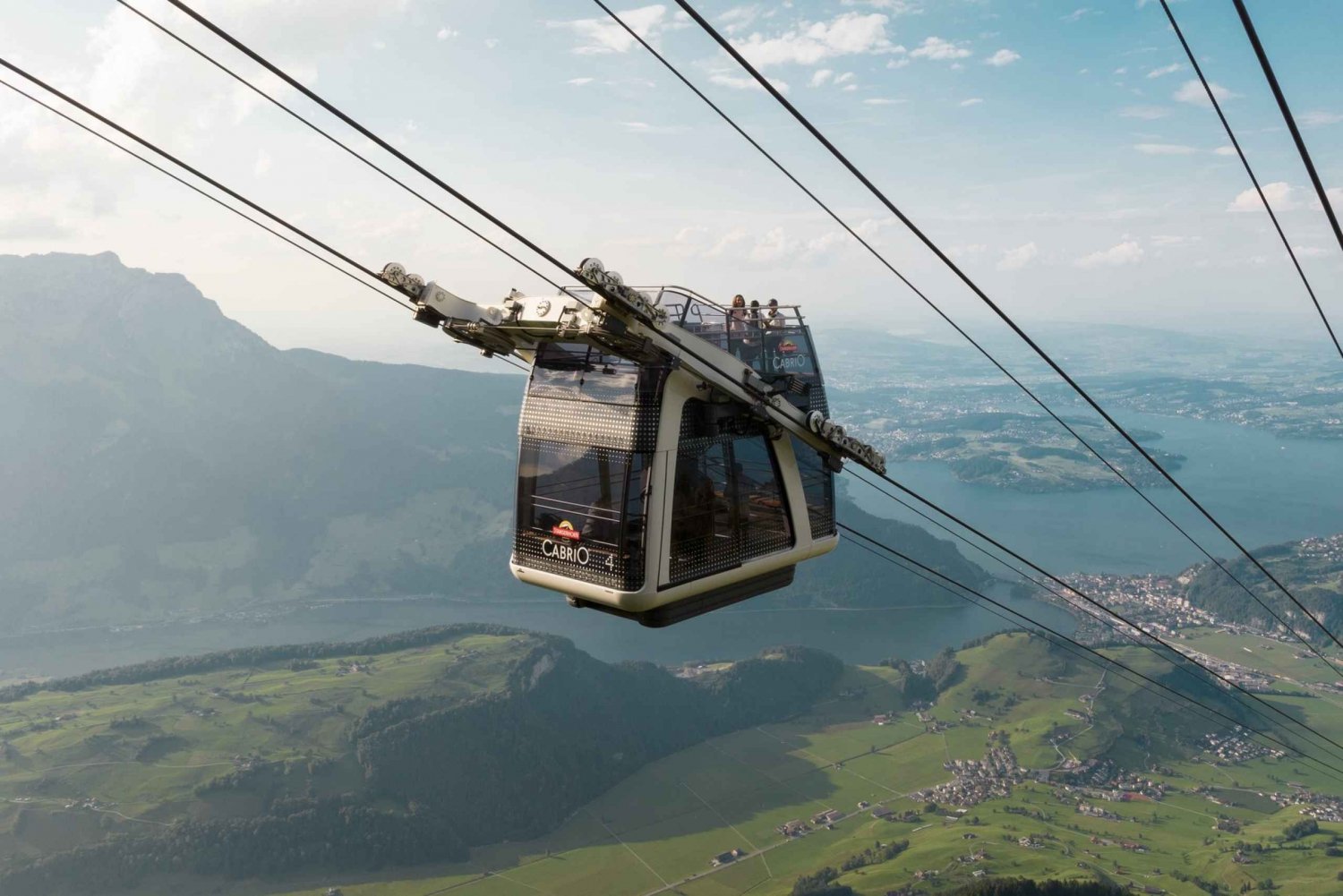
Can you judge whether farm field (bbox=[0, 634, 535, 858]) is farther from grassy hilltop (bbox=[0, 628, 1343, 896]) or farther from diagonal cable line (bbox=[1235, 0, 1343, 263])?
diagonal cable line (bbox=[1235, 0, 1343, 263])

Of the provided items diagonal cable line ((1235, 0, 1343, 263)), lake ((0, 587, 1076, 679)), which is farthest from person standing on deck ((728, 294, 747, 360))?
lake ((0, 587, 1076, 679))

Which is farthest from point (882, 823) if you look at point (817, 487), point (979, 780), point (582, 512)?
point (582, 512)

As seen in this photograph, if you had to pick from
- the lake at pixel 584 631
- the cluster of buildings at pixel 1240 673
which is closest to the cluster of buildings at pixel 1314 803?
the cluster of buildings at pixel 1240 673

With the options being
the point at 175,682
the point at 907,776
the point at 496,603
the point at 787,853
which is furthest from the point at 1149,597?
the point at 175,682

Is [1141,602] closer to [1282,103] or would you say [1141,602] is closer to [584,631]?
[584,631]

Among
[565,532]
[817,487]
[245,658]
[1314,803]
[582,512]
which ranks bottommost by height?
[245,658]
